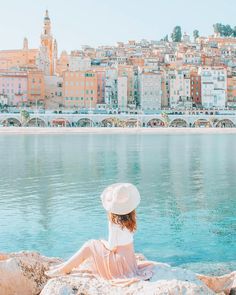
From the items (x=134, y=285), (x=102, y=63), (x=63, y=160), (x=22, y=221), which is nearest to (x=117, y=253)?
(x=134, y=285)

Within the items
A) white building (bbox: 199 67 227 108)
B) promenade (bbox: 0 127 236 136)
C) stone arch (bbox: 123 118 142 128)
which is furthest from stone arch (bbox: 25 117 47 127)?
white building (bbox: 199 67 227 108)

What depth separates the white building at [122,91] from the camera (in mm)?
111812

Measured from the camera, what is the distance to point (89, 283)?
592cm

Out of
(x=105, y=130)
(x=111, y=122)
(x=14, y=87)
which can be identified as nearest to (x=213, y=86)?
(x=111, y=122)

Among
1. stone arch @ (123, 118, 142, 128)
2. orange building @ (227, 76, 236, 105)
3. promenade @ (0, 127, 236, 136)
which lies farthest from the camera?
orange building @ (227, 76, 236, 105)

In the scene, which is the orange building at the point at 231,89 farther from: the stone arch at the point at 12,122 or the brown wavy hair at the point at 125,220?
the brown wavy hair at the point at 125,220

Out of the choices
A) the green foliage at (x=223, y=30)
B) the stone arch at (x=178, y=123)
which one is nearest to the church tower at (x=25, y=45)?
the stone arch at (x=178, y=123)

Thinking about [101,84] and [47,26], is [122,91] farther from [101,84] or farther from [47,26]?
[47,26]

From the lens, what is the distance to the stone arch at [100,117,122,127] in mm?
99188

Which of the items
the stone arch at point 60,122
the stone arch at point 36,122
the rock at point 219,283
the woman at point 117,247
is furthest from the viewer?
the stone arch at point 36,122

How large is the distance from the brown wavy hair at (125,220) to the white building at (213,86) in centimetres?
10760

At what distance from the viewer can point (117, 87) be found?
4456 inches

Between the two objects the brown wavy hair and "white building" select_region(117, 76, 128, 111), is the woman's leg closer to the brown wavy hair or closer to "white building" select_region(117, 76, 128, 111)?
the brown wavy hair

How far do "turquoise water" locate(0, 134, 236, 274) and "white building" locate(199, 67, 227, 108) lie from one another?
3013 inches
